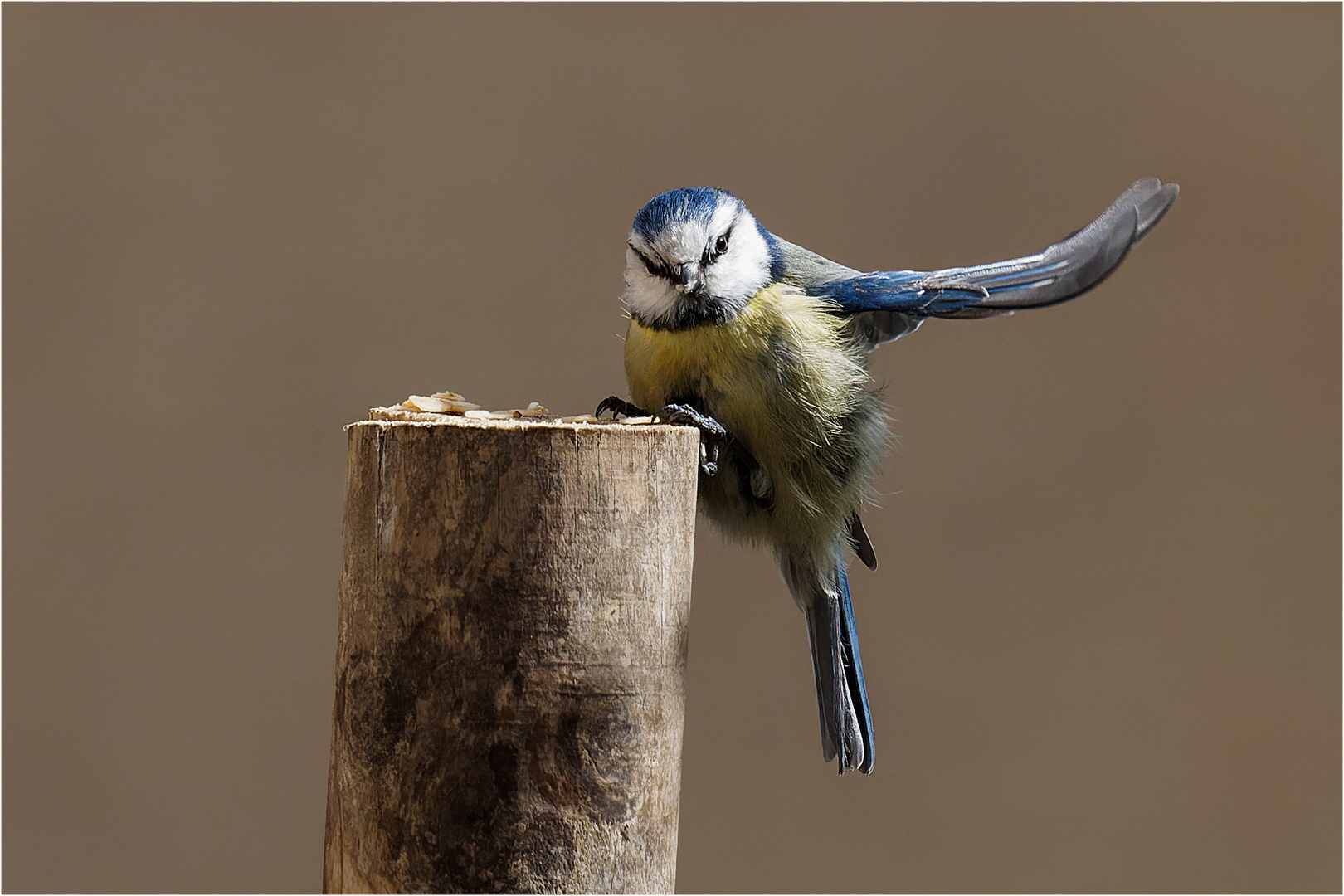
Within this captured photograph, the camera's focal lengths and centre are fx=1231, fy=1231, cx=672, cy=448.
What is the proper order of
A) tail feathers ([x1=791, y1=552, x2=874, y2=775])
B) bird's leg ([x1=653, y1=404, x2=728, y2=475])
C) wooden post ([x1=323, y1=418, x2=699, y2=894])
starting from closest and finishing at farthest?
1. wooden post ([x1=323, y1=418, x2=699, y2=894])
2. bird's leg ([x1=653, y1=404, x2=728, y2=475])
3. tail feathers ([x1=791, y1=552, x2=874, y2=775])

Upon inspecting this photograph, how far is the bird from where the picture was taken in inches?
53.0

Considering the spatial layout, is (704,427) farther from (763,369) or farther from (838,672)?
(838,672)

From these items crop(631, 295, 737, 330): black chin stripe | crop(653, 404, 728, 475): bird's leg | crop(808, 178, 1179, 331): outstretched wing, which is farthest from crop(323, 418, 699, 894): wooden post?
crop(808, 178, 1179, 331): outstretched wing

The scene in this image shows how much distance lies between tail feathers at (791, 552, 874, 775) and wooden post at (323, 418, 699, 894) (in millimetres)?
480

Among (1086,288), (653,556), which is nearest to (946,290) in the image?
(1086,288)

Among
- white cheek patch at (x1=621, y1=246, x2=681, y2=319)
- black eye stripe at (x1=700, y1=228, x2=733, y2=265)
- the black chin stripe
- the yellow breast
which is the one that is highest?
black eye stripe at (x1=700, y1=228, x2=733, y2=265)

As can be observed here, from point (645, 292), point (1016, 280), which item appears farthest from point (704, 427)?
point (1016, 280)

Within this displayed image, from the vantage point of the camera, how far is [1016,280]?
1.38 m

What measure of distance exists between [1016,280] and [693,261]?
366mm

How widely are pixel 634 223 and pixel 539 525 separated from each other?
18.0 inches

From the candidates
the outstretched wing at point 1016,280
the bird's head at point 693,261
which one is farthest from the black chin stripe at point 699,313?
the outstretched wing at point 1016,280

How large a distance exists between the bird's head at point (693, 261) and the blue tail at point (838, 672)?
0.37 metres

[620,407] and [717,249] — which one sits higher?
[717,249]

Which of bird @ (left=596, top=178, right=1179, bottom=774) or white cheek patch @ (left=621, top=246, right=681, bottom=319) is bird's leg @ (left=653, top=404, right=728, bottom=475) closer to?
bird @ (left=596, top=178, right=1179, bottom=774)
